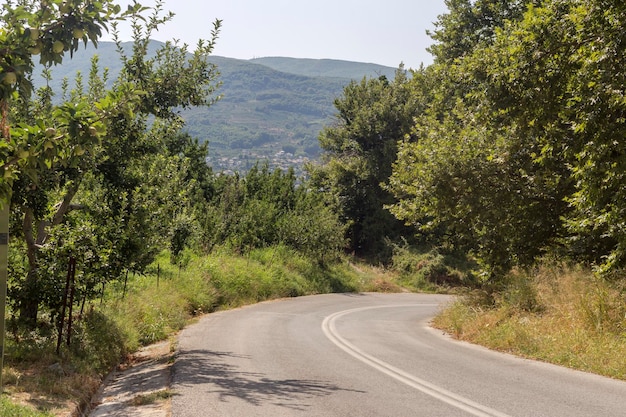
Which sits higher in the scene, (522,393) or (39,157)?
(39,157)

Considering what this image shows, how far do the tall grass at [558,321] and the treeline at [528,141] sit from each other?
0.74m

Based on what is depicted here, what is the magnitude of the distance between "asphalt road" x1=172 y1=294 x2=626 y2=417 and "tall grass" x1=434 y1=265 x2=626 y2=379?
1.76ft

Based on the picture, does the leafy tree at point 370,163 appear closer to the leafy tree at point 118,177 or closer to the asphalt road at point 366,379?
the asphalt road at point 366,379

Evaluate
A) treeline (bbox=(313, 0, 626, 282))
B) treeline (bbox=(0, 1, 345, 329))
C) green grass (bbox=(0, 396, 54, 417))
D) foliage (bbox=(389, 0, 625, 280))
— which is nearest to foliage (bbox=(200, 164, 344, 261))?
treeline (bbox=(313, 0, 626, 282))

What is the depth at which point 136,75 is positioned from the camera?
41.0 feet

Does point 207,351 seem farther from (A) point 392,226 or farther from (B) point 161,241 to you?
(A) point 392,226

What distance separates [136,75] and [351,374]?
23.9 ft

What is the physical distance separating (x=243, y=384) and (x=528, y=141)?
1014cm

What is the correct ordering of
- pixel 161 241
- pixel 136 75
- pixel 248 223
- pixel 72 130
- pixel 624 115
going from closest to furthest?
pixel 72 130, pixel 624 115, pixel 136 75, pixel 161 241, pixel 248 223

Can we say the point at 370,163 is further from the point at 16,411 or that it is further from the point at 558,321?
the point at 16,411

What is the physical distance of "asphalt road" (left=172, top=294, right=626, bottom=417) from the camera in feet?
24.1

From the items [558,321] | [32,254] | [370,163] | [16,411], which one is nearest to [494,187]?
[558,321]

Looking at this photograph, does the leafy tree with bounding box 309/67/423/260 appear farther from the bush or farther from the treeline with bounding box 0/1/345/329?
the treeline with bounding box 0/1/345/329

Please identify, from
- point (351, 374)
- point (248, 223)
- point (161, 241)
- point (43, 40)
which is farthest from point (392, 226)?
point (43, 40)
